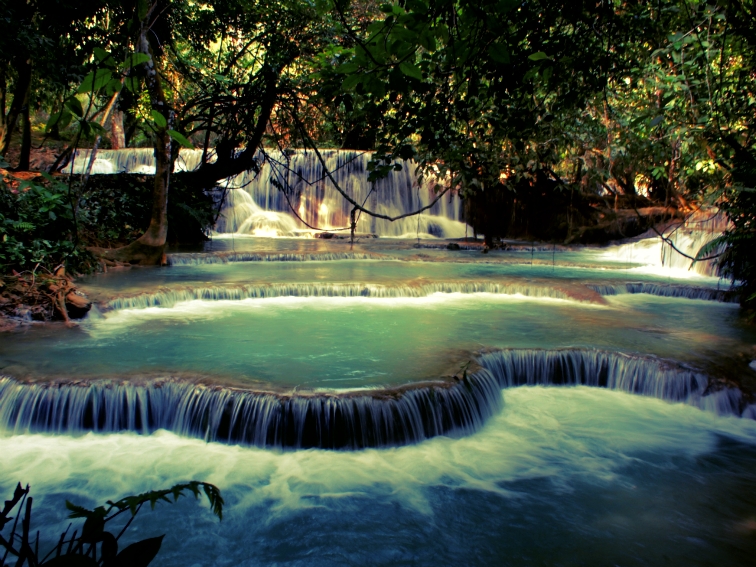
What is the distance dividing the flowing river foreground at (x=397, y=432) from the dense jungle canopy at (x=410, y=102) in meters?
1.67

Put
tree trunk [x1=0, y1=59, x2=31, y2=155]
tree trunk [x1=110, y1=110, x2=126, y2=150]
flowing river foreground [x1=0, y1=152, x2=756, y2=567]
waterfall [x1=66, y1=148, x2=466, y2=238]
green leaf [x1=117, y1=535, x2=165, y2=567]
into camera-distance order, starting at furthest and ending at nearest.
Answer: tree trunk [x1=110, y1=110, x2=126, y2=150] → waterfall [x1=66, y1=148, x2=466, y2=238] → tree trunk [x1=0, y1=59, x2=31, y2=155] → flowing river foreground [x1=0, y1=152, x2=756, y2=567] → green leaf [x1=117, y1=535, x2=165, y2=567]

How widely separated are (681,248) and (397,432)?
12.5 metres

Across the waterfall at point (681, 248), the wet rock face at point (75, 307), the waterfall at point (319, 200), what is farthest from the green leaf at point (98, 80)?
the waterfall at point (319, 200)

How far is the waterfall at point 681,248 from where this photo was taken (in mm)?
13672

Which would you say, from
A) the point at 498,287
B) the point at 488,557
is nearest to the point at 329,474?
the point at 488,557

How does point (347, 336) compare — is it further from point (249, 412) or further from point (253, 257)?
point (253, 257)

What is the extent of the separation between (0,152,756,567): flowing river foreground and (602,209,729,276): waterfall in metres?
6.04

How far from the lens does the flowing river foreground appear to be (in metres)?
3.75

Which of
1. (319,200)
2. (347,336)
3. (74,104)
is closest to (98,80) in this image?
(74,104)

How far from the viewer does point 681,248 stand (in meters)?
14.6

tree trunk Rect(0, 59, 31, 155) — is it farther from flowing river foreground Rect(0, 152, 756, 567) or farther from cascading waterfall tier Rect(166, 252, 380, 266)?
flowing river foreground Rect(0, 152, 756, 567)

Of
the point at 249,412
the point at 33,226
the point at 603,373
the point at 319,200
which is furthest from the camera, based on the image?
the point at 319,200

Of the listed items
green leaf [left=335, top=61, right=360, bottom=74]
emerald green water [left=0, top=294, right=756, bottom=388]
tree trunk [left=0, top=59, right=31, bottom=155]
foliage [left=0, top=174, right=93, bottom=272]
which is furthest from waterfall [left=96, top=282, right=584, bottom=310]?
green leaf [left=335, top=61, right=360, bottom=74]

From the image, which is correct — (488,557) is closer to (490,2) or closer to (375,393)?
(375,393)
